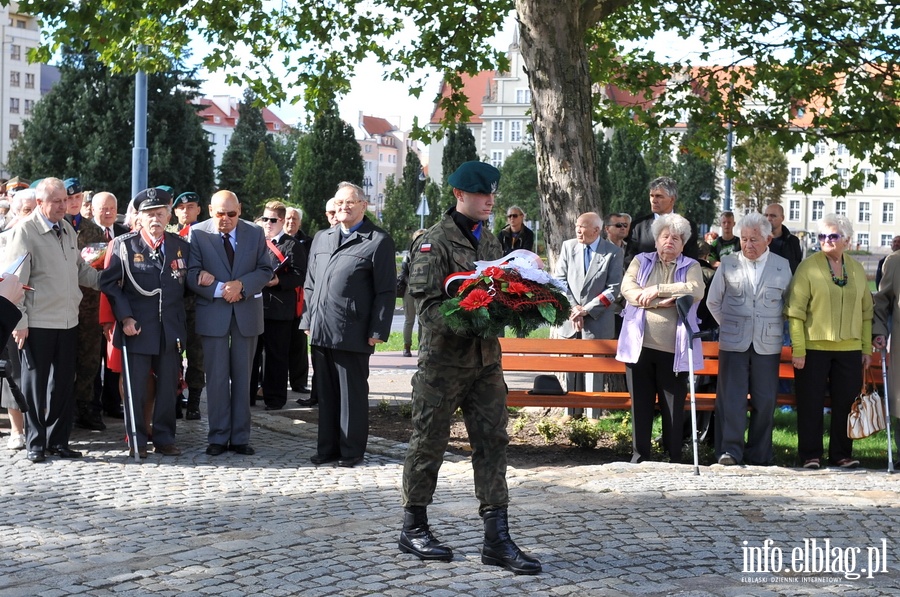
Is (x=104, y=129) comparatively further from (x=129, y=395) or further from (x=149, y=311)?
(x=129, y=395)

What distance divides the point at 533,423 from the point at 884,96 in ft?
26.0

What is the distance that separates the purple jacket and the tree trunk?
254cm

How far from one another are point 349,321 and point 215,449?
1.63 metres

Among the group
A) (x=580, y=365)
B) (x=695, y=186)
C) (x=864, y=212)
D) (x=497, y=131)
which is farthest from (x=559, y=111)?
(x=864, y=212)

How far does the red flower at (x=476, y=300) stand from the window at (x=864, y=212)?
127480mm

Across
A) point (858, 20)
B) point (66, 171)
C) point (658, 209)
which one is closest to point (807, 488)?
point (658, 209)

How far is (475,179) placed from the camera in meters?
6.18

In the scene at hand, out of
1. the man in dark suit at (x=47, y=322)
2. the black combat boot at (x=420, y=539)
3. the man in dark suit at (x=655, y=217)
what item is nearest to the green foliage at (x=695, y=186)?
the man in dark suit at (x=655, y=217)

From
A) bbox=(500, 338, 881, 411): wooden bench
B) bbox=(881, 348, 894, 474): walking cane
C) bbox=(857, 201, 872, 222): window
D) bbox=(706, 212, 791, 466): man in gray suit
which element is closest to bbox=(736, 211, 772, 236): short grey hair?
bbox=(706, 212, 791, 466): man in gray suit

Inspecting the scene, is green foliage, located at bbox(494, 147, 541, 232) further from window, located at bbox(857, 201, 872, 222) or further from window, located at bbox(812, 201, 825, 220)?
window, located at bbox(857, 201, 872, 222)

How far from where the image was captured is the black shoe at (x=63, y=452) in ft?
30.9

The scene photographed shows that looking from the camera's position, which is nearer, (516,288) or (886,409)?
(516,288)

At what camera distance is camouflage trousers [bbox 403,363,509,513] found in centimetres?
626

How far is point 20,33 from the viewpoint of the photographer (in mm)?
107000
